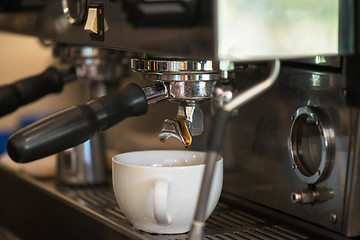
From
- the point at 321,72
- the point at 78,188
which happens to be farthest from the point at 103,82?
the point at 321,72

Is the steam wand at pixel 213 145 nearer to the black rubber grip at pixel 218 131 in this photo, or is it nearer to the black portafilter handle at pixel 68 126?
the black rubber grip at pixel 218 131

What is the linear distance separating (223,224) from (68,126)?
0.22 metres

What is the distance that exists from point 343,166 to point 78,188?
0.43 metres

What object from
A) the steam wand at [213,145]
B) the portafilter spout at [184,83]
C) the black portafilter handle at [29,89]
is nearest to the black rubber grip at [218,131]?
the steam wand at [213,145]

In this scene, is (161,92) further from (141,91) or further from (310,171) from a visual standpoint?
(310,171)

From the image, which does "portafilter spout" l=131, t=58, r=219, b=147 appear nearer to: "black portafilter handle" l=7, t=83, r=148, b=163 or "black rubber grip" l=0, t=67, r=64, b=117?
"black portafilter handle" l=7, t=83, r=148, b=163

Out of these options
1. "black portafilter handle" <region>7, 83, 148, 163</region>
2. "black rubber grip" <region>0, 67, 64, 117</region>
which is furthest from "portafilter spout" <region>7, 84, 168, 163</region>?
"black rubber grip" <region>0, 67, 64, 117</region>

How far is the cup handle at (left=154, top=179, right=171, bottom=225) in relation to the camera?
0.58m

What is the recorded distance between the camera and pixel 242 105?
0.60m

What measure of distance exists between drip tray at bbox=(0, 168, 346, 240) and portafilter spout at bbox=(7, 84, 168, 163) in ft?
0.42

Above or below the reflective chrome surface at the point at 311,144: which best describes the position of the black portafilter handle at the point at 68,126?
above

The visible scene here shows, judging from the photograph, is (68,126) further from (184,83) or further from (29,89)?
(29,89)

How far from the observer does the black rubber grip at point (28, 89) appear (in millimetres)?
738

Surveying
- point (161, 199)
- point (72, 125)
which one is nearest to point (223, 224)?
point (161, 199)
